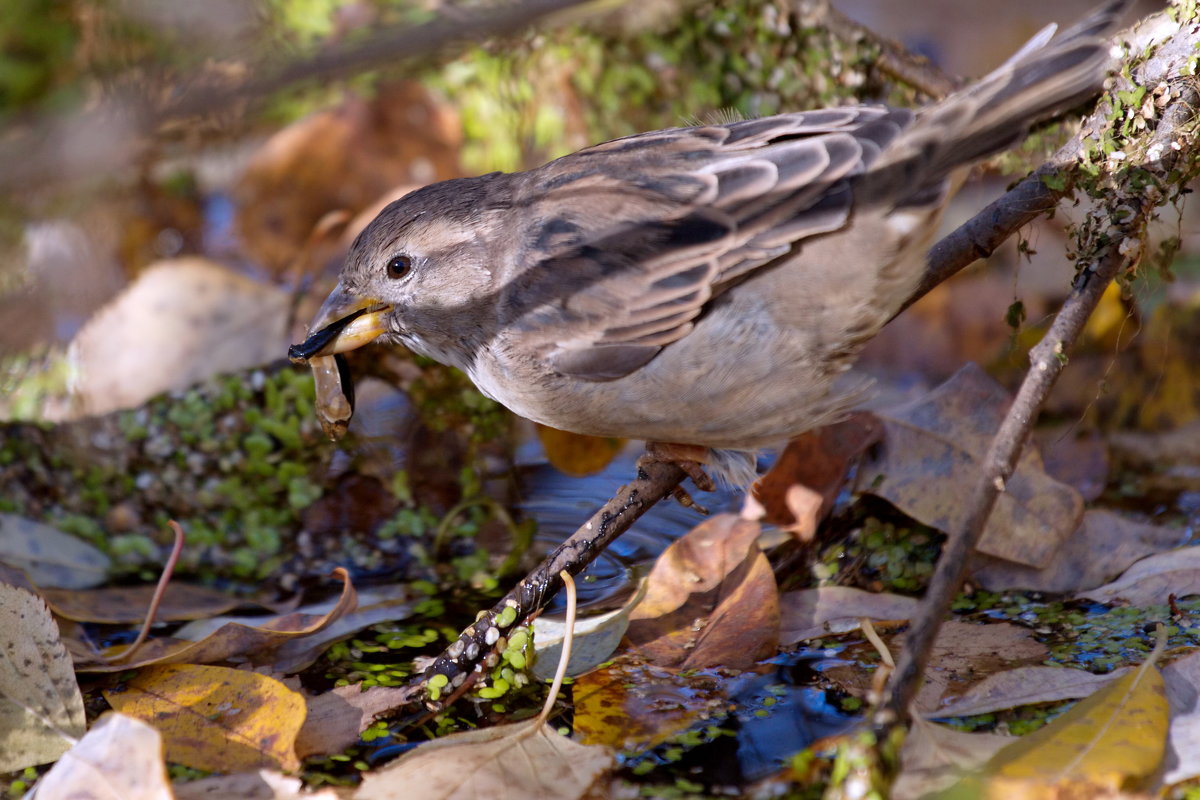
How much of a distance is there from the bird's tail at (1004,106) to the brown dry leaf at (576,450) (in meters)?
1.86

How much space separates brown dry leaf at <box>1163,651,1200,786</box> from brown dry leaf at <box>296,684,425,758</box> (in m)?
1.94

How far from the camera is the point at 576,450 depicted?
180 inches

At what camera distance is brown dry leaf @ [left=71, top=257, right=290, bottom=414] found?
15.1 feet

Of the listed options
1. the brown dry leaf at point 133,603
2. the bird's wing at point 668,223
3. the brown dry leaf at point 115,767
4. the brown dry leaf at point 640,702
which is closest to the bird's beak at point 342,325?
the bird's wing at point 668,223

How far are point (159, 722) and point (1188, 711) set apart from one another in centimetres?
266

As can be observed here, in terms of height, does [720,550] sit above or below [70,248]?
below

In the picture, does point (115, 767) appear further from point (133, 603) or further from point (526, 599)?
point (133, 603)

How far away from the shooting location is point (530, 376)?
11.2 ft

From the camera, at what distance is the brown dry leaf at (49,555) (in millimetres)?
4016

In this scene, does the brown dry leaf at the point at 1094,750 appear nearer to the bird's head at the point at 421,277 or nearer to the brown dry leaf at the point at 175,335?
the bird's head at the point at 421,277

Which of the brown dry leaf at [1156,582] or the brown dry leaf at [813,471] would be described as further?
the brown dry leaf at [813,471]

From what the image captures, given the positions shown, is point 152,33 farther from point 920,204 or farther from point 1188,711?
point 1188,711

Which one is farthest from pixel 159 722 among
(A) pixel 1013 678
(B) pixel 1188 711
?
(B) pixel 1188 711

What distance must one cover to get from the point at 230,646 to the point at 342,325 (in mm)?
1058
